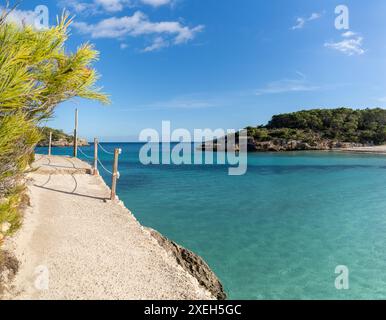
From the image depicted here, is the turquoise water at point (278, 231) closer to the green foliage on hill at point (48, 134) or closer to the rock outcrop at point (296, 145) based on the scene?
the green foliage on hill at point (48, 134)

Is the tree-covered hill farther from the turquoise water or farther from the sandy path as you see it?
the sandy path

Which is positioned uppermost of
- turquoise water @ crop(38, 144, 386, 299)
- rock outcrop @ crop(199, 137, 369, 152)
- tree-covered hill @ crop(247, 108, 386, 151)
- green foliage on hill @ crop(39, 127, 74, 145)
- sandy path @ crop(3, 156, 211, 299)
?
tree-covered hill @ crop(247, 108, 386, 151)

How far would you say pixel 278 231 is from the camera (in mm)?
11945

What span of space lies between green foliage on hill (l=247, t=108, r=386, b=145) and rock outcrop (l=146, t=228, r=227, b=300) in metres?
70.5

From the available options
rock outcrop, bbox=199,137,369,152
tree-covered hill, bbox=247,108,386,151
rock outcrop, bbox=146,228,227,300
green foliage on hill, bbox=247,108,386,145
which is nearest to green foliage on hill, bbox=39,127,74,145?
rock outcrop, bbox=146,228,227,300

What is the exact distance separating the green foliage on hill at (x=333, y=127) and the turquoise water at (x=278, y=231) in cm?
5573

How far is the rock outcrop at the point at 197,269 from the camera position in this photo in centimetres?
672

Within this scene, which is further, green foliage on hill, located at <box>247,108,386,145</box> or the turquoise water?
green foliage on hill, located at <box>247,108,386,145</box>

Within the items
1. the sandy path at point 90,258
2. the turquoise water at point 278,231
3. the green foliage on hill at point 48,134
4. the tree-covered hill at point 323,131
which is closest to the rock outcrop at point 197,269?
the turquoise water at point 278,231

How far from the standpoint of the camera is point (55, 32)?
3.82 meters

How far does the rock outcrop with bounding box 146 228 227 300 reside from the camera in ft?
22.0

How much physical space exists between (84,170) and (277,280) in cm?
926
